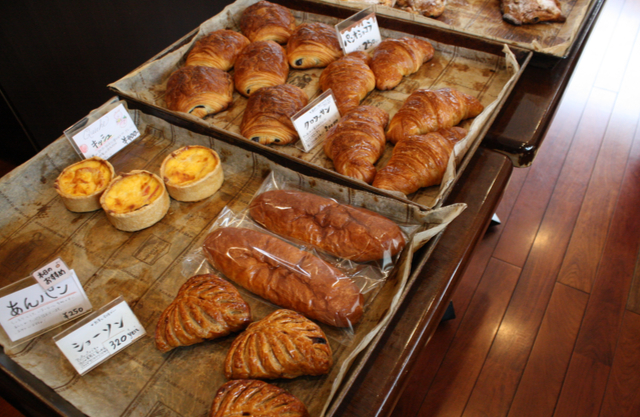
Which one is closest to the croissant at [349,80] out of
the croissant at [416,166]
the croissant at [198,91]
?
the croissant at [416,166]

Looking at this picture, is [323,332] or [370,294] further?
[370,294]

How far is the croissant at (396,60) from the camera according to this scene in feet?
7.93

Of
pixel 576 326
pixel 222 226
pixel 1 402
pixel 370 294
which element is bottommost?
pixel 576 326

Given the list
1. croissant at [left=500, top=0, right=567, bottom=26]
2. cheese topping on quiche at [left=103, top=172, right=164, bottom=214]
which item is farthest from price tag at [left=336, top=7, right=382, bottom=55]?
cheese topping on quiche at [left=103, top=172, right=164, bottom=214]

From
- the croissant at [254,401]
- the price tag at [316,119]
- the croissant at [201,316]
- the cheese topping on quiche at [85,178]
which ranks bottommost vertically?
the croissant at [254,401]


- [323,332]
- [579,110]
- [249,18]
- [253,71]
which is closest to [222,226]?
[323,332]

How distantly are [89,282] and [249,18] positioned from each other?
1931 millimetres

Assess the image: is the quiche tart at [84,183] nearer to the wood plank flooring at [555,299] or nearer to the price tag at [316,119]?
the price tag at [316,119]

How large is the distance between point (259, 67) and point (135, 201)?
105 cm

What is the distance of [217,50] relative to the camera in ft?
8.55

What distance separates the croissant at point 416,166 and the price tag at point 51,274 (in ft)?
3.93

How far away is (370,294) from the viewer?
158 cm

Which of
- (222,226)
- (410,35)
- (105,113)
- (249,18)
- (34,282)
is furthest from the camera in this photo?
(249,18)

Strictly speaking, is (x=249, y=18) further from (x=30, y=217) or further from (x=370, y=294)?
(x=370, y=294)
